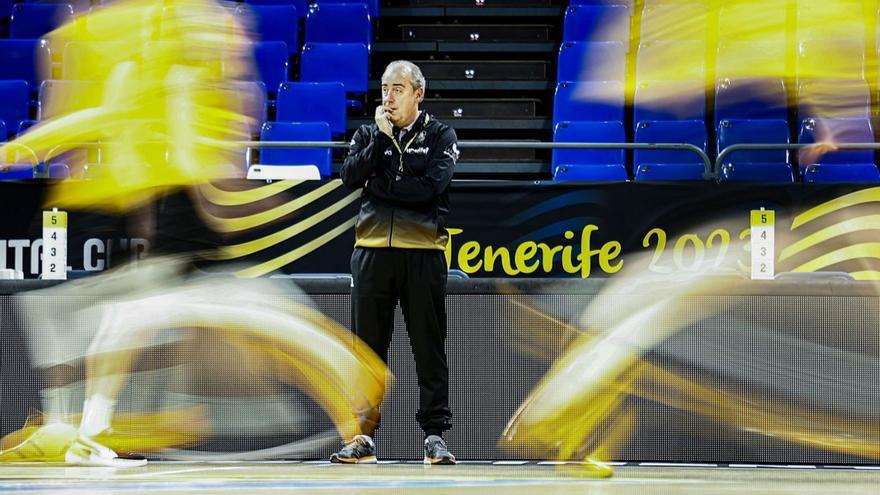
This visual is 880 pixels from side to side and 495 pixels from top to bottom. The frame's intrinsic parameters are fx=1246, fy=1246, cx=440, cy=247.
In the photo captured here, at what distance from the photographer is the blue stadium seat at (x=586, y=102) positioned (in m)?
10.2

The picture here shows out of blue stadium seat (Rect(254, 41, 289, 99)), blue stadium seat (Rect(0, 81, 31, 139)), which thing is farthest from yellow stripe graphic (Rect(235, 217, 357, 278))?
blue stadium seat (Rect(0, 81, 31, 139))

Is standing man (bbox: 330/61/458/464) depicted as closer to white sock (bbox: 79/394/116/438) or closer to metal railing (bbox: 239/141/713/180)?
white sock (bbox: 79/394/116/438)

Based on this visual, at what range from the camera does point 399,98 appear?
4.96 metres

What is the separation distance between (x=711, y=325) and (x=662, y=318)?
205mm

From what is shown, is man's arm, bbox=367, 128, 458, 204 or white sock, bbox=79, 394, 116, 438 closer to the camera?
man's arm, bbox=367, 128, 458, 204

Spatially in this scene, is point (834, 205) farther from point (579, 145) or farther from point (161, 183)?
point (161, 183)

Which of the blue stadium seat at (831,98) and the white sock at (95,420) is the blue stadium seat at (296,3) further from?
the white sock at (95,420)

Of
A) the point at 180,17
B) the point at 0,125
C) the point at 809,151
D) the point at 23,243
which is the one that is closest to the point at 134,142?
the point at 23,243

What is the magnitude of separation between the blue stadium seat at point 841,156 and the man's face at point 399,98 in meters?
4.89

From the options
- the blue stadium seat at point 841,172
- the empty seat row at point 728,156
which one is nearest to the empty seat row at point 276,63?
the empty seat row at point 728,156

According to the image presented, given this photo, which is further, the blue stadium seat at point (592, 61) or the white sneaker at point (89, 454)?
the blue stadium seat at point (592, 61)

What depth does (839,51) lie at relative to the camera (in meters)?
10.4

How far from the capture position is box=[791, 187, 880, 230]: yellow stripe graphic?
7078mm

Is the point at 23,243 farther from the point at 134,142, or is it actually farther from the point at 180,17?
the point at 180,17
